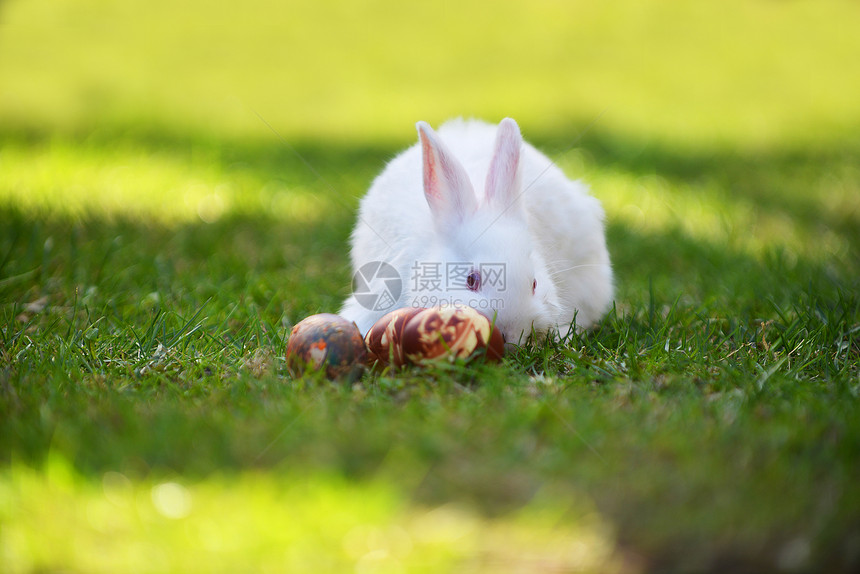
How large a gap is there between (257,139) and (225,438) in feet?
16.4

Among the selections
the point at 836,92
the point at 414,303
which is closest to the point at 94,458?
the point at 414,303

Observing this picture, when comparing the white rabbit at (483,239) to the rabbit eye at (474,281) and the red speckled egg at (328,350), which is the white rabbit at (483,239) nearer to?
the rabbit eye at (474,281)

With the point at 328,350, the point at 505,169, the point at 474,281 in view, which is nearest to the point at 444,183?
the point at 505,169

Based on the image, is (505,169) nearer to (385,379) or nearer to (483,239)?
(483,239)

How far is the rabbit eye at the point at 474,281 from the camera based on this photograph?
261cm

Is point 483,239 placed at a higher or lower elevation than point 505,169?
lower

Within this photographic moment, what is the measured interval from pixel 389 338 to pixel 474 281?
14.7 inches

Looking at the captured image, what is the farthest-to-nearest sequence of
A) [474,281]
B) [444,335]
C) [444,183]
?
1. [444,183]
2. [474,281]
3. [444,335]

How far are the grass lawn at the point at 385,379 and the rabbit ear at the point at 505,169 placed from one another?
1.89 ft

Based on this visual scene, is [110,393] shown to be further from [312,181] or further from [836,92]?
[836,92]

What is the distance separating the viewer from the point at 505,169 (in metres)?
2.87

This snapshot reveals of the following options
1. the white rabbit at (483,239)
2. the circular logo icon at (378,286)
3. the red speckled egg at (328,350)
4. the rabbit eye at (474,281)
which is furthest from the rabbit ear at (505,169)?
the red speckled egg at (328,350)

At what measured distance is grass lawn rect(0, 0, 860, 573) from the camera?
1656mm

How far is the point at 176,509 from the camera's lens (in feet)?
5.64
